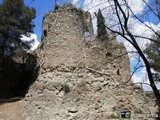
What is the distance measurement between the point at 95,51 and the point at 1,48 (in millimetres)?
9208

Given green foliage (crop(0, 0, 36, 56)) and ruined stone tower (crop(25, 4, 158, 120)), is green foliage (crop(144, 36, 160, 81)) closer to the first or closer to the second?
ruined stone tower (crop(25, 4, 158, 120))

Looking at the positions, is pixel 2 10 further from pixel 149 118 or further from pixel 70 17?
pixel 149 118

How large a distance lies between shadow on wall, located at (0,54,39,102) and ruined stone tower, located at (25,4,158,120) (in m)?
6.15

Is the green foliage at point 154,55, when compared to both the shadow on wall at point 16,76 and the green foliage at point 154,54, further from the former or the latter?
the shadow on wall at point 16,76

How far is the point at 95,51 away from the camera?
65.2ft

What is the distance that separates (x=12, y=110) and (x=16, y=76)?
7.15 m

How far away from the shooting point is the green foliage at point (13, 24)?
24.7 metres

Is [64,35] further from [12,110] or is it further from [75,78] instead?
[12,110]

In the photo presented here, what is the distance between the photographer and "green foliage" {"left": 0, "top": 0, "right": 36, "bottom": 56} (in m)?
24.7

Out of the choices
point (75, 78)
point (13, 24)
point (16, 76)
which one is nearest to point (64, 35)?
point (75, 78)

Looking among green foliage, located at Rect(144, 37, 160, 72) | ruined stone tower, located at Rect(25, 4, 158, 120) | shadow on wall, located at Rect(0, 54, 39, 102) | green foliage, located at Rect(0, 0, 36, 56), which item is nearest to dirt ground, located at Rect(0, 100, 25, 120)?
ruined stone tower, located at Rect(25, 4, 158, 120)

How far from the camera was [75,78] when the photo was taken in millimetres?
18672

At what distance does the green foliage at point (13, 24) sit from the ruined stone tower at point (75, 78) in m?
5.68

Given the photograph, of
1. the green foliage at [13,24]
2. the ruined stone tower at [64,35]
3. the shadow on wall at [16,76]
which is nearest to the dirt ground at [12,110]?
the ruined stone tower at [64,35]
